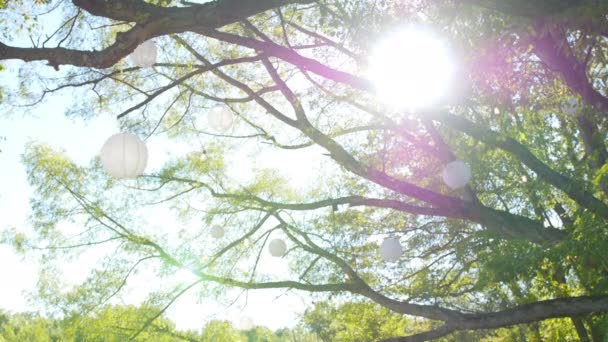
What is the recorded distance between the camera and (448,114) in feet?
17.4

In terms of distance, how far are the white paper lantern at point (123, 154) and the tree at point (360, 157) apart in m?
0.77

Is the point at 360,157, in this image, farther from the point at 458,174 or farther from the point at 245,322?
the point at 245,322

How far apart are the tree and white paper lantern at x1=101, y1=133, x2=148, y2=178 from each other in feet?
2.51

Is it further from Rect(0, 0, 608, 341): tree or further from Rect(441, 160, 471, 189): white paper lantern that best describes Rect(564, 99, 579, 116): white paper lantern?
Rect(441, 160, 471, 189): white paper lantern

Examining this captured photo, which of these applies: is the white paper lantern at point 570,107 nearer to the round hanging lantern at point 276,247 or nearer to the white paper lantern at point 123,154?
the round hanging lantern at point 276,247

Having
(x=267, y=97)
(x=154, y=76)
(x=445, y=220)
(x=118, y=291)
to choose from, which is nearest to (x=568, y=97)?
(x=445, y=220)

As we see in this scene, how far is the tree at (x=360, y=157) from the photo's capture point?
462 cm

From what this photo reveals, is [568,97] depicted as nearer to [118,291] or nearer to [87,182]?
[118,291]

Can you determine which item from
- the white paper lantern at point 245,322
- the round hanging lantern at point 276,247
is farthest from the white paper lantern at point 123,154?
the white paper lantern at point 245,322

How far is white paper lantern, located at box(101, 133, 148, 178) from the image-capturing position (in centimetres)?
384

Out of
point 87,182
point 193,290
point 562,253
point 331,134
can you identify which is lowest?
point 562,253

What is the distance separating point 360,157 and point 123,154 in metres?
5.63

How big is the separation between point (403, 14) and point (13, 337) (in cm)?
3078

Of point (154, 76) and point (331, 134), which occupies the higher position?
point (154, 76)
